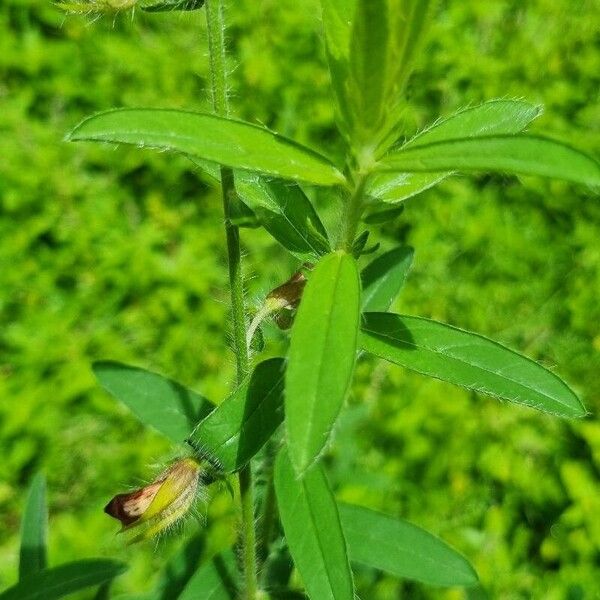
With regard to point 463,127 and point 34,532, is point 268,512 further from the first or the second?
point 463,127

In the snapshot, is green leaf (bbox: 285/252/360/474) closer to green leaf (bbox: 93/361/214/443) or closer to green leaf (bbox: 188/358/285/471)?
green leaf (bbox: 188/358/285/471)

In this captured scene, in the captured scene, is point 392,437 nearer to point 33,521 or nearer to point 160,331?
point 160,331

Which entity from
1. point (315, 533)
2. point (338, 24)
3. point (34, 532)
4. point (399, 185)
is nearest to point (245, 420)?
point (315, 533)

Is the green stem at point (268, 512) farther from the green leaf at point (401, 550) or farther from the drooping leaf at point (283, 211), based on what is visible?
the drooping leaf at point (283, 211)

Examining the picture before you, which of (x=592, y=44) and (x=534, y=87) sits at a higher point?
(x=592, y=44)

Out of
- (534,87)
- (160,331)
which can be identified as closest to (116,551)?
(160,331)

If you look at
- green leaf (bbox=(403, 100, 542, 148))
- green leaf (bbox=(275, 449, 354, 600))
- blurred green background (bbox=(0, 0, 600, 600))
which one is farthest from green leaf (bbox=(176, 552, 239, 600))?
green leaf (bbox=(403, 100, 542, 148))
